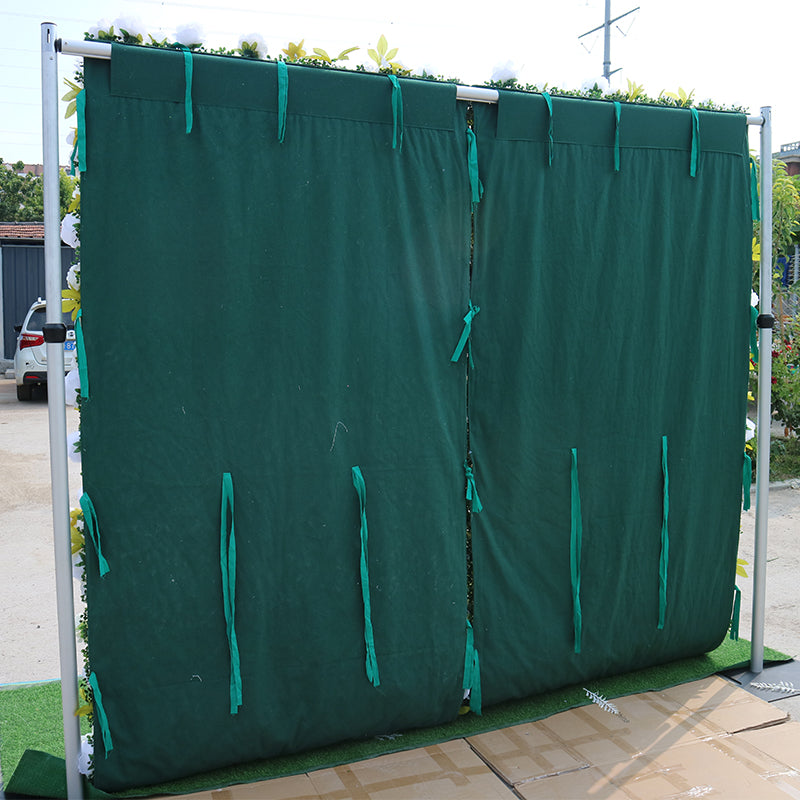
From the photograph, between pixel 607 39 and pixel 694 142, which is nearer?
pixel 694 142

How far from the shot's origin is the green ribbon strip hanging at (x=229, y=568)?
2.57m

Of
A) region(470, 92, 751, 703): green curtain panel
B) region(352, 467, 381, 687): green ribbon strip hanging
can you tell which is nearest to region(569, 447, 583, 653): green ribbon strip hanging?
region(470, 92, 751, 703): green curtain panel

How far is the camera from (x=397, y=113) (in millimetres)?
2695

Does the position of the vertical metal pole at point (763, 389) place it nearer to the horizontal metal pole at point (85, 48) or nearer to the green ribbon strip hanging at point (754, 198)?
the green ribbon strip hanging at point (754, 198)

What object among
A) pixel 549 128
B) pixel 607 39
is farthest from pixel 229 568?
pixel 607 39

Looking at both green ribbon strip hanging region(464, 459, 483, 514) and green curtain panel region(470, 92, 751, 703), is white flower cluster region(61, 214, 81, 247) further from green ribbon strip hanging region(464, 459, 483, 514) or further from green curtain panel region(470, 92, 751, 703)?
green ribbon strip hanging region(464, 459, 483, 514)

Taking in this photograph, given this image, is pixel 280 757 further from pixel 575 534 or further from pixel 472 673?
pixel 575 534

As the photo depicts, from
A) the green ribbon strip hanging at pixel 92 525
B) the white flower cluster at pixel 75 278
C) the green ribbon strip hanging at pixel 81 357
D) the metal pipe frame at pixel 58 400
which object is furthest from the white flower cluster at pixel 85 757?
the white flower cluster at pixel 75 278

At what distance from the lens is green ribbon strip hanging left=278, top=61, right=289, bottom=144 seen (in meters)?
2.52

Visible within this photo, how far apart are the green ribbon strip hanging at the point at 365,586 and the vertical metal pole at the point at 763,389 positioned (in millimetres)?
1662

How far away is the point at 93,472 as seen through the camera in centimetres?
244

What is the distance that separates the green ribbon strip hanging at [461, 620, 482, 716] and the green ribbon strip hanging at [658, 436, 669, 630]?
2.77ft

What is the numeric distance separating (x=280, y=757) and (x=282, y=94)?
84.9 inches

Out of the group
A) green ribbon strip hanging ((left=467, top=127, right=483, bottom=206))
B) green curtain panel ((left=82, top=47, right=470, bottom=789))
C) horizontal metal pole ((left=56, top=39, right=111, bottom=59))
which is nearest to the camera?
horizontal metal pole ((left=56, top=39, right=111, bottom=59))
